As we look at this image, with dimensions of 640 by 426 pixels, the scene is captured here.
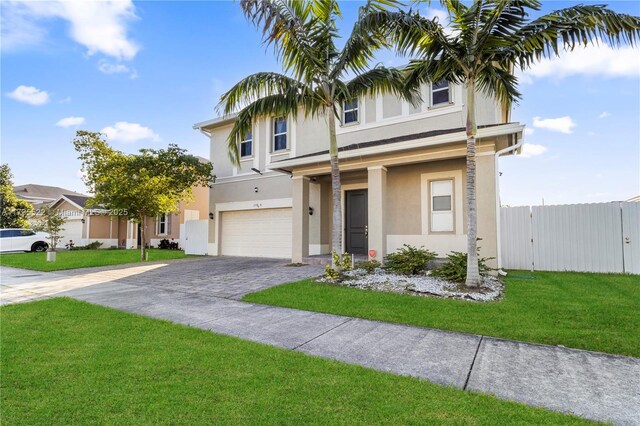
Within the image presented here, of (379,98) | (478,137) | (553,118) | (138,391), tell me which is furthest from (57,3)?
(553,118)

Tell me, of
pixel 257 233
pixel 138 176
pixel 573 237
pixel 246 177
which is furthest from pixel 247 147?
pixel 573 237

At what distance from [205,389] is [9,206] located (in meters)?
31.8

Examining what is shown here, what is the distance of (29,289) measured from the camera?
841 cm

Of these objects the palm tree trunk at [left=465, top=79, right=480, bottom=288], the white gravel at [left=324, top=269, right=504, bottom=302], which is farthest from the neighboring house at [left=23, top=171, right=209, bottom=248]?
the palm tree trunk at [left=465, top=79, right=480, bottom=288]

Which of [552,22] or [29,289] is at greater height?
[552,22]

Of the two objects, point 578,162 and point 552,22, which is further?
point 578,162

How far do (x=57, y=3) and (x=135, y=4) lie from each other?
1.90m

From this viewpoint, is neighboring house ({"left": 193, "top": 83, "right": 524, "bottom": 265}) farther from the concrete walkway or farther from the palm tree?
the concrete walkway

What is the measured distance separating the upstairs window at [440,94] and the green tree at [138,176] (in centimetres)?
1094

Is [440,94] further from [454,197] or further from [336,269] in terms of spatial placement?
[336,269]

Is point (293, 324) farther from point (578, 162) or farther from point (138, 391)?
point (578, 162)

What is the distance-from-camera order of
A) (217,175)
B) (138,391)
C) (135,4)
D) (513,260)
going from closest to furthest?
(138,391) → (135,4) → (513,260) → (217,175)

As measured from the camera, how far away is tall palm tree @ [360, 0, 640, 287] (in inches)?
243

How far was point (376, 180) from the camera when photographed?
33.7 feet
